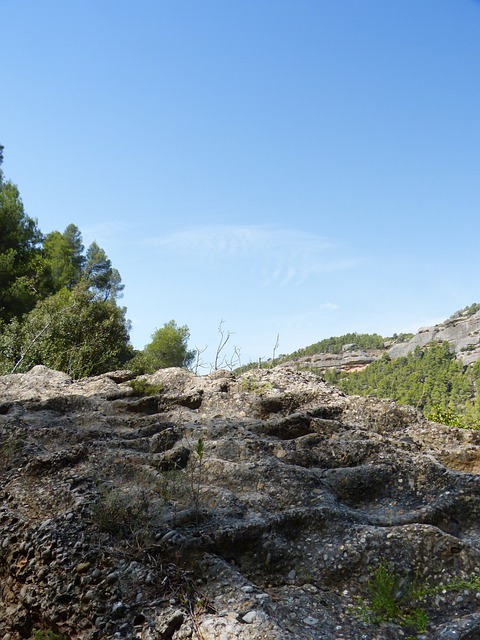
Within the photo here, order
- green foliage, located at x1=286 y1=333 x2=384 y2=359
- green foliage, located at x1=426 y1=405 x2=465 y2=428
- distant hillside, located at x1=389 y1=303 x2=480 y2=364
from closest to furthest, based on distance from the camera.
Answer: green foliage, located at x1=426 y1=405 x2=465 y2=428 < distant hillside, located at x1=389 y1=303 x2=480 y2=364 < green foliage, located at x1=286 y1=333 x2=384 y2=359

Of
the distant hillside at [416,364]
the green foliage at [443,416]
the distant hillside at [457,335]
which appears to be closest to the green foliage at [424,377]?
the distant hillside at [416,364]

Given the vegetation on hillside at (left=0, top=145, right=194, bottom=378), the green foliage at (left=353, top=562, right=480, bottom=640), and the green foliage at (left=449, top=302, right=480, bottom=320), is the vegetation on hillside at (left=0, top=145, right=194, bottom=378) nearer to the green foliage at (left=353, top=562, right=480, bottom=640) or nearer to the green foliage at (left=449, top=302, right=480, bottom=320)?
the green foliage at (left=353, top=562, right=480, bottom=640)

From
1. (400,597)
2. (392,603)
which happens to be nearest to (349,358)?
(400,597)

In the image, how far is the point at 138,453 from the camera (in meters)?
5.86

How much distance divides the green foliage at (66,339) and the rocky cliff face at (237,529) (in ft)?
36.5

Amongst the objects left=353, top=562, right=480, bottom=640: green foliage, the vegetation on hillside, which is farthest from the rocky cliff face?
the vegetation on hillside

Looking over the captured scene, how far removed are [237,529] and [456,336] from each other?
9920 cm

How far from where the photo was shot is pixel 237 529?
13.8 feet

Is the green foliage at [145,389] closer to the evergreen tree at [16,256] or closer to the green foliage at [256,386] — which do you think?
the green foliage at [256,386]

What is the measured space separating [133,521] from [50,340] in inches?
618

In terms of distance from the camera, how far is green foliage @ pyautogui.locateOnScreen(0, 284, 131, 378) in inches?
694

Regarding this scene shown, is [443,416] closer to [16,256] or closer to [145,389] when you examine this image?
[145,389]

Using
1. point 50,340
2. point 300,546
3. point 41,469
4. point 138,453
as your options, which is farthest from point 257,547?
point 50,340

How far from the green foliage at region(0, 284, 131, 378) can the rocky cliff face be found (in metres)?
11.1
